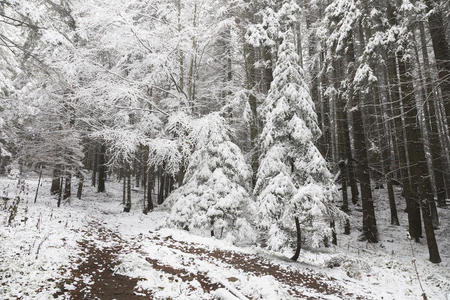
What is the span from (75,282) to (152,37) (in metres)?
11.2

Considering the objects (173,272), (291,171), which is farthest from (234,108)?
(173,272)

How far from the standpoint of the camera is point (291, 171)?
1024 cm

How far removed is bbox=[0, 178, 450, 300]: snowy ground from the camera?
5.21 metres

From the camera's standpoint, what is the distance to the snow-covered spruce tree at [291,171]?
362 inches

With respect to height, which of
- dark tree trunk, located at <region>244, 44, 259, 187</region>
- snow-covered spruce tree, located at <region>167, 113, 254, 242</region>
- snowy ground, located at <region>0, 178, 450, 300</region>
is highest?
dark tree trunk, located at <region>244, 44, 259, 187</region>

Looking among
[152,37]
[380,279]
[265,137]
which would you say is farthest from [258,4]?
[380,279]

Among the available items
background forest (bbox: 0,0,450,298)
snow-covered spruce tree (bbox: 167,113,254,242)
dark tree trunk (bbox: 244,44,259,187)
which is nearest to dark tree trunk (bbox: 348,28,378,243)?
background forest (bbox: 0,0,450,298)

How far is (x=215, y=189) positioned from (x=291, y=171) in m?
3.00

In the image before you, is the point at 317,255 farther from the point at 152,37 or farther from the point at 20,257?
the point at 152,37

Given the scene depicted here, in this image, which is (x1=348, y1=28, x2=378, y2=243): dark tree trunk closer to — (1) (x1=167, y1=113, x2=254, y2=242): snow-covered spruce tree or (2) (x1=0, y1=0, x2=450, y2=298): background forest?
(2) (x1=0, y1=0, x2=450, y2=298): background forest

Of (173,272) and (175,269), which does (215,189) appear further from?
(173,272)

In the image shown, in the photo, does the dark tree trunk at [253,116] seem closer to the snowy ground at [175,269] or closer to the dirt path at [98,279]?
the snowy ground at [175,269]

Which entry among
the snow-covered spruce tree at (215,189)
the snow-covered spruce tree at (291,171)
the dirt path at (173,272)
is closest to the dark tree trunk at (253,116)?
the snow-covered spruce tree at (215,189)

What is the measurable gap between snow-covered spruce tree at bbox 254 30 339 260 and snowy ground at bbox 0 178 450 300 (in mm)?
1333
